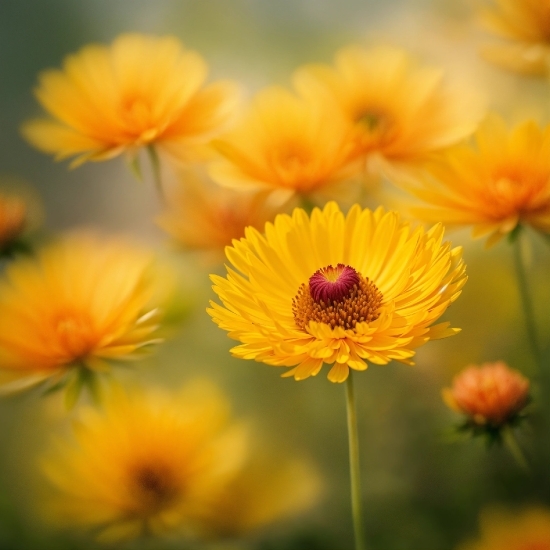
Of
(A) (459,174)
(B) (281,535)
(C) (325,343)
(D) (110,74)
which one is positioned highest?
(D) (110,74)

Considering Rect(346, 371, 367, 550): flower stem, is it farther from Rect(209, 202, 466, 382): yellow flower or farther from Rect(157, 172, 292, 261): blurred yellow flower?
Rect(157, 172, 292, 261): blurred yellow flower

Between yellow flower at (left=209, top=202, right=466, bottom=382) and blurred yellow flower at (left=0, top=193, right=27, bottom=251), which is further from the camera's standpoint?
blurred yellow flower at (left=0, top=193, right=27, bottom=251)

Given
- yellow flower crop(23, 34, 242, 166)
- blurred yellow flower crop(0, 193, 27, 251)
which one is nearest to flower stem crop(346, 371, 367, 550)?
yellow flower crop(23, 34, 242, 166)

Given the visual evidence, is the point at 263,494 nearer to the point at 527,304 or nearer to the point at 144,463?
the point at 144,463

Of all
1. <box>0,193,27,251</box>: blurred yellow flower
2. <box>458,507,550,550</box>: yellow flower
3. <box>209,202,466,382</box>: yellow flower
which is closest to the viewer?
<box>209,202,466,382</box>: yellow flower

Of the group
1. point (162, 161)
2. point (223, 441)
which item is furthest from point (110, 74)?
point (223, 441)

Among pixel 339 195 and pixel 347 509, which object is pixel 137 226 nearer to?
pixel 339 195
